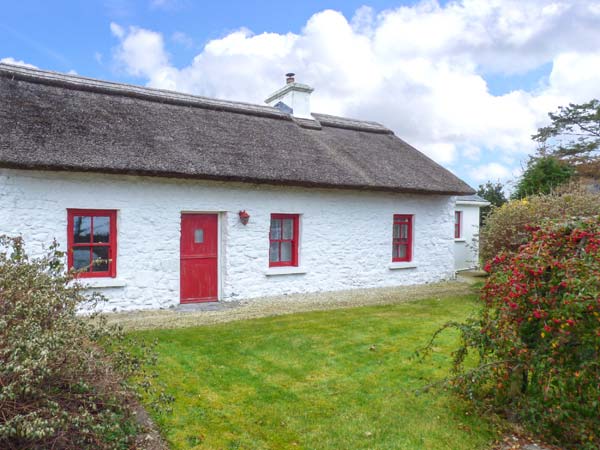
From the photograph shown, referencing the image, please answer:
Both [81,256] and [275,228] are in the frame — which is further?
[275,228]

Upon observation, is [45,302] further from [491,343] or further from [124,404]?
[491,343]

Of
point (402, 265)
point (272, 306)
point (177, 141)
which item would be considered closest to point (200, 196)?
point (177, 141)

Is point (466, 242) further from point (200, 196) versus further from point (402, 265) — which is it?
point (200, 196)

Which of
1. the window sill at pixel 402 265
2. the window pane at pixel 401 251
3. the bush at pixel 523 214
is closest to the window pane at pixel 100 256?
the window sill at pixel 402 265

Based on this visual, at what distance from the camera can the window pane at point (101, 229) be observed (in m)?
8.94

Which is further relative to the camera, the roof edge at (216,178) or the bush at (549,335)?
the roof edge at (216,178)

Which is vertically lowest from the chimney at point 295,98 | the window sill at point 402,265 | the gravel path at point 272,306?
the gravel path at point 272,306

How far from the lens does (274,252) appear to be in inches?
436

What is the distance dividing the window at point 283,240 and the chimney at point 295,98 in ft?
14.3

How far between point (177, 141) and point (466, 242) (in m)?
13.2

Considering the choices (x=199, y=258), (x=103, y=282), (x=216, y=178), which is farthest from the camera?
(x=199, y=258)

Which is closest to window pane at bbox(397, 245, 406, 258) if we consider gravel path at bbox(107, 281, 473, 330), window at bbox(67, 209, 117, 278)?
gravel path at bbox(107, 281, 473, 330)

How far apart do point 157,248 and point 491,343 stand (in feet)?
23.5

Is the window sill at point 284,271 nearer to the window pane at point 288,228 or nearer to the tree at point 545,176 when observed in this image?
the window pane at point 288,228
